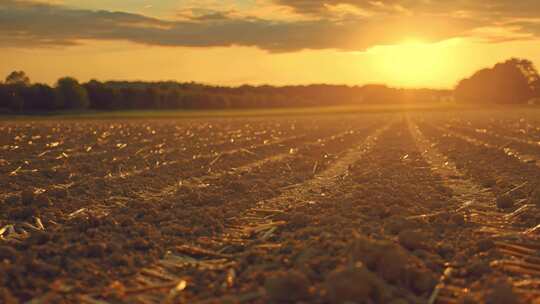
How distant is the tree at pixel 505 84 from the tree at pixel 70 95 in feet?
221

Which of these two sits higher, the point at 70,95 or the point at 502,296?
the point at 70,95

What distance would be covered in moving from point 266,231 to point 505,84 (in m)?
107

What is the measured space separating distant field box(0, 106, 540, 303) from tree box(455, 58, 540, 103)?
96.6 metres

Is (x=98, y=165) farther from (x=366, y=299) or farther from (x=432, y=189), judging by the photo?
(x=366, y=299)

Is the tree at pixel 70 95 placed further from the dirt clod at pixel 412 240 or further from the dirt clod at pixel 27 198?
the dirt clod at pixel 412 240

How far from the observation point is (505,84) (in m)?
106

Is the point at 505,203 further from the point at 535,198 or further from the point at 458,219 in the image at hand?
the point at 458,219

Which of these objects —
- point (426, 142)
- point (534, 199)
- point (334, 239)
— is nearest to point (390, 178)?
point (534, 199)

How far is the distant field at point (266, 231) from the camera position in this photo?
5.44 meters

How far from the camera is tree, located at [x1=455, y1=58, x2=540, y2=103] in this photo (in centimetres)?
10538

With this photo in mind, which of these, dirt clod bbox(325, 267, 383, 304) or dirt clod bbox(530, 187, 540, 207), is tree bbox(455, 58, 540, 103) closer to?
dirt clod bbox(530, 187, 540, 207)

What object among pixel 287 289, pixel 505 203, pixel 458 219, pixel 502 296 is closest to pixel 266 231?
pixel 458 219

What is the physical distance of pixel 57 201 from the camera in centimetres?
1016

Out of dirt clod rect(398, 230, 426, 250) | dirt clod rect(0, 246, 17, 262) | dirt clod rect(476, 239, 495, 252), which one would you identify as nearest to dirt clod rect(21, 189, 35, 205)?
dirt clod rect(0, 246, 17, 262)
